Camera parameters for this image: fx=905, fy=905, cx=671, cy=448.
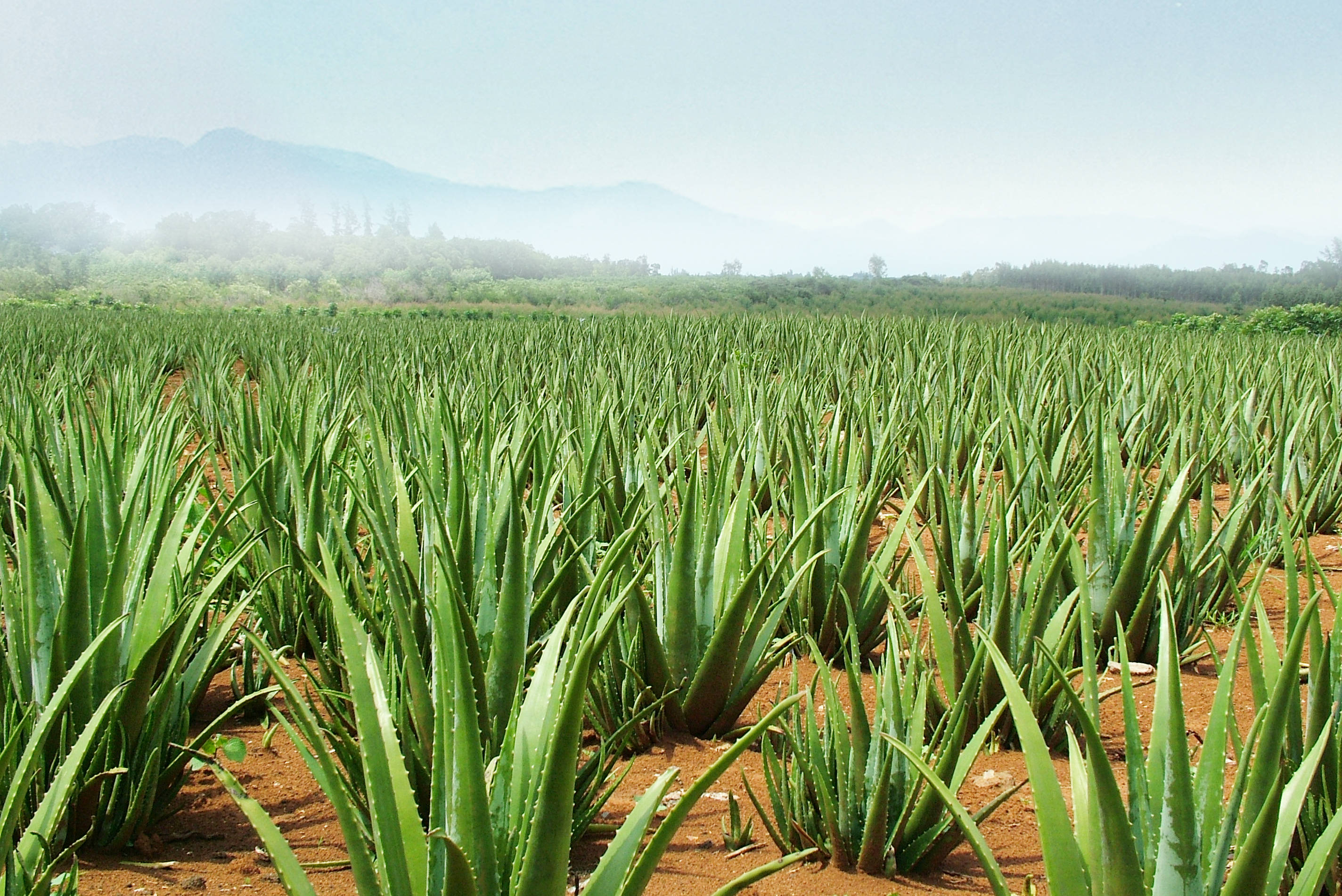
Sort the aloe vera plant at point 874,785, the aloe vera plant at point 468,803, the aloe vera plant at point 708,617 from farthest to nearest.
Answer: the aloe vera plant at point 708,617, the aloe vera plant at point 874,785, the aloe vera plant at point 468,803

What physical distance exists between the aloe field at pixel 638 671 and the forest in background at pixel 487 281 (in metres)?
16.0

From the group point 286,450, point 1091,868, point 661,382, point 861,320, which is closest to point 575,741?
point 1091,868

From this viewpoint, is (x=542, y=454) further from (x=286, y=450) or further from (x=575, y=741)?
(x=575, y=741)

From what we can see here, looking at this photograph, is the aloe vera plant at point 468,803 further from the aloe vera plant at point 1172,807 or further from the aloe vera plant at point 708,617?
the aloe vera plant at point 708,617

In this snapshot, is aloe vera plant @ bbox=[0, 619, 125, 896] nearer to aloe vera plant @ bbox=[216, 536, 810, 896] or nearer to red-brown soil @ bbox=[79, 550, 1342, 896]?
red-brown soil @ bbox=[79, 550, 1342, 896]

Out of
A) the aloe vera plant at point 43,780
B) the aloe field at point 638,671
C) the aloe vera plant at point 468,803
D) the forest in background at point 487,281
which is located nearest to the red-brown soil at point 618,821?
the aloe field at point 638,671

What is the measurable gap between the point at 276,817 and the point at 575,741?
932 millimetres

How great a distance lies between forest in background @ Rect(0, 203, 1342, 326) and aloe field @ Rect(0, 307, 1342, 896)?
52.6ft

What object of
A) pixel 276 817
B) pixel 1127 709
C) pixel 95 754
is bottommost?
pixel 276 817

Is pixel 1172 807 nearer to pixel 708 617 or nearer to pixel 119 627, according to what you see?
pixel 708 617

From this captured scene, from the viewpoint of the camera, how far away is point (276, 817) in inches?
56.7

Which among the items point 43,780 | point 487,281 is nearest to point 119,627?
point 43,780

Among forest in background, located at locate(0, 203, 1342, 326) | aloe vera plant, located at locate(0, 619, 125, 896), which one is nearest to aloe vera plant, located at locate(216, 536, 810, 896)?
aloe vera plant, located at locate(0, 619, 125, 896)

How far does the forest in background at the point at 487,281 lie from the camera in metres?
33.0
